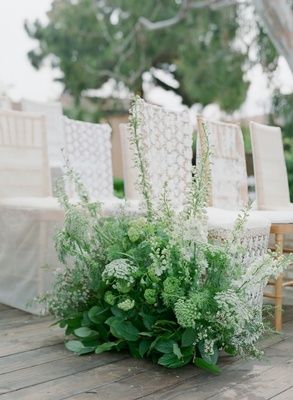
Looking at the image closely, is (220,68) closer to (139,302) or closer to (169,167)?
(169,167)

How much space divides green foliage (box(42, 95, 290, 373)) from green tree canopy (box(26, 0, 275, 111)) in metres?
9.67

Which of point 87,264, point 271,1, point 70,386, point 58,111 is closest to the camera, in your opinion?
point 70,386

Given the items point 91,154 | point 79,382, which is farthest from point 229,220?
point 91,154

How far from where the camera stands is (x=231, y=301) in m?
1.83

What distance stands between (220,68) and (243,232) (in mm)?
10528

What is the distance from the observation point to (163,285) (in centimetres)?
194

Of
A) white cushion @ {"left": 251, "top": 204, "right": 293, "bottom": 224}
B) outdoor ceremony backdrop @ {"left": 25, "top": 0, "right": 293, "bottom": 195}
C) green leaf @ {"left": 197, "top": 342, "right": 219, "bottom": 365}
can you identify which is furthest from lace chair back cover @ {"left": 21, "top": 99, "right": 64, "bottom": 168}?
outdoor ceremony backdrop @ {"left": 25, "top": 0, "right": 293, "bottom": 195}

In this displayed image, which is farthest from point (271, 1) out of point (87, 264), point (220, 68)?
point (220, 68)

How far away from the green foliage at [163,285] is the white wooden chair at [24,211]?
1.52 ft

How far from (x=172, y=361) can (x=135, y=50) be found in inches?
501

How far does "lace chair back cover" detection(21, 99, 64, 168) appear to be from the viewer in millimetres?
4243

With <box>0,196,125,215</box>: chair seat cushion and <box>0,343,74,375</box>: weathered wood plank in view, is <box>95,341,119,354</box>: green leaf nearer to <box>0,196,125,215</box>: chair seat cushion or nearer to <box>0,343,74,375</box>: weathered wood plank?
<box>0,343,74,375</box>: weathered wood plank

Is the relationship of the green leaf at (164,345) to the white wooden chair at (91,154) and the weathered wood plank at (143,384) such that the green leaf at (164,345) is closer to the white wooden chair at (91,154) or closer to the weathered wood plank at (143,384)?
the weathered wood plank at (143,384)

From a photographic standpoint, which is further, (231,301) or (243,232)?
(243,232)
